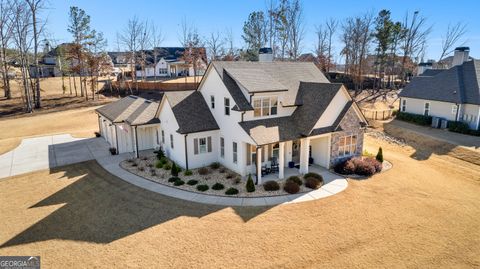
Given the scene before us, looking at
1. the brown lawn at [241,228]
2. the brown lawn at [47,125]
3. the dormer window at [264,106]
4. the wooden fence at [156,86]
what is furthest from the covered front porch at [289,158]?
the wooden fence at [156,86]

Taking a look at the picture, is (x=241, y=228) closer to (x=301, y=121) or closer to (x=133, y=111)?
(x=301, y=121)

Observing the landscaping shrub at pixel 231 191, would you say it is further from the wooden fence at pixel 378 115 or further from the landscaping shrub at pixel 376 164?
the wooden fence at pixel 378 115

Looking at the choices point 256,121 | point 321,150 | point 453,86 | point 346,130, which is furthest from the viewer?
point 453,86

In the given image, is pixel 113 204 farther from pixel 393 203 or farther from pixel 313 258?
pixel 393 203

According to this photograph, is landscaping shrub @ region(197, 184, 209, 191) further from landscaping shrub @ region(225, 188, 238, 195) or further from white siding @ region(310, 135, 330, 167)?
white siding @ region(310, 135, 330, 167)

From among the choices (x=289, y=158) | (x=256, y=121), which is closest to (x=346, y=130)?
(x=289, y=158)

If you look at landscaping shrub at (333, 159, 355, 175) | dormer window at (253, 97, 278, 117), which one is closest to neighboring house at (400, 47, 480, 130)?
landscaping shrub at (333, 159, 355, 175)

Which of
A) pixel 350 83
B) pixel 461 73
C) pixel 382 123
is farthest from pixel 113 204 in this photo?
pixel 350 83
